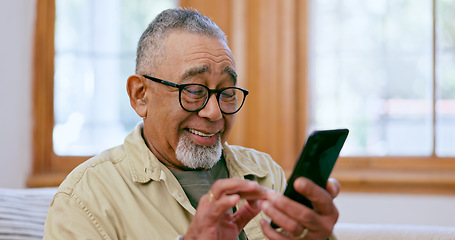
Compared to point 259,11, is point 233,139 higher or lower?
lower

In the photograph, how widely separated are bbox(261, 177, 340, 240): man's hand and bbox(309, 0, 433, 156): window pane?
1.71 m

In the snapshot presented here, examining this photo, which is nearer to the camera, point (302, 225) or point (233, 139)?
point (302, 225)

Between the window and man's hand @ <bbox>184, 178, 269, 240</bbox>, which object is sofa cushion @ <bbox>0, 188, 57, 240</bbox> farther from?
the window

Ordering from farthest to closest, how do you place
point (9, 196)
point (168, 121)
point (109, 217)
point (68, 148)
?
point (68, 148) < point (9, 196) < point (168, 121) < point (109, 217)

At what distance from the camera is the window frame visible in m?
2.57

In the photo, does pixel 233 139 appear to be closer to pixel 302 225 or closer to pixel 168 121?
pixel 168 121

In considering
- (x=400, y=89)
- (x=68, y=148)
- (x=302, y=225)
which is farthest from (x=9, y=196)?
(x=400, y=89)

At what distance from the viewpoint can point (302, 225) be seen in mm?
1012

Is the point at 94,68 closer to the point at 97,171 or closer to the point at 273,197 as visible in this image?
the point at 97,171

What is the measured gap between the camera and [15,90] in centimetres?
256

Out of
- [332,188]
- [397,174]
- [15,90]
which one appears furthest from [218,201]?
[15,90]

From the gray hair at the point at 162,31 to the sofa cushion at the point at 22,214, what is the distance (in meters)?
0.55

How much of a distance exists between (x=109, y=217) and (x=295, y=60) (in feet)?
5.37

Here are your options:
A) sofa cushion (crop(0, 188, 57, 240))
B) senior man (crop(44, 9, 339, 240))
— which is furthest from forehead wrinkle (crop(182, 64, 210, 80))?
sofa cushion (crop(0, 188, 57, 240))
